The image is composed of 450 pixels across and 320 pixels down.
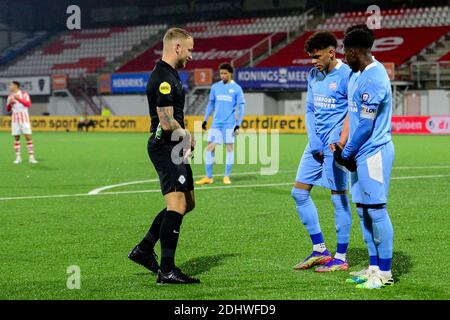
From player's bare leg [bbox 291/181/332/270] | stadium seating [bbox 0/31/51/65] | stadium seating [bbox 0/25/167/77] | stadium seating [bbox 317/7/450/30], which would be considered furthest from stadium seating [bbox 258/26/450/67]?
player's bare leg [bbox 291/181/332/270]

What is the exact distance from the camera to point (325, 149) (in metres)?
8.09

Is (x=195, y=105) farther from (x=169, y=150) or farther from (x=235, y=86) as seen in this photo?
(x=169, y=150)

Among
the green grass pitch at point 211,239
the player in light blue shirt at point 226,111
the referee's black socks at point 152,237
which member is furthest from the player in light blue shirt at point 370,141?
the player in light blue shirt at point 226,111

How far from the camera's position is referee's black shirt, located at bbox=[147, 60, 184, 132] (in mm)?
6957

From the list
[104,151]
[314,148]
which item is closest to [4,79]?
[104,151]

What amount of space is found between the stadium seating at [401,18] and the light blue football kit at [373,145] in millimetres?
41946

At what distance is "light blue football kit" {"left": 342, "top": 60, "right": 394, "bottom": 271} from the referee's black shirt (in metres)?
1.49

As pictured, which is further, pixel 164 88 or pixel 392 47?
pixel 392 47

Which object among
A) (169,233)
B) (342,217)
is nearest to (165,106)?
(169,233)

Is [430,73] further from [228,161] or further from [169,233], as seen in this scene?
[169,233]

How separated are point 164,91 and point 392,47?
40795mm

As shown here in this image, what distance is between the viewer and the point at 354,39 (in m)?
6.70

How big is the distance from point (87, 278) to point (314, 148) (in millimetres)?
2561

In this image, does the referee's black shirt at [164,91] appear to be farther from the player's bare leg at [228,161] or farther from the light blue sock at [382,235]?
the player's bare leg at [228,161]
